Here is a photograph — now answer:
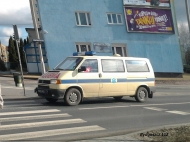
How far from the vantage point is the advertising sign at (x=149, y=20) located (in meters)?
32.0

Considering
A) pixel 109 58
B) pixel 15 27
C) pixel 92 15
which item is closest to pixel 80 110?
pixel 109 58

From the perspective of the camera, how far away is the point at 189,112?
37.2ft

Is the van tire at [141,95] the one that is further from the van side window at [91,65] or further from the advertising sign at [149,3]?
the advertising sign at [149,3]

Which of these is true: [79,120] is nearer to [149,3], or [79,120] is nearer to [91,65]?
[91,65]

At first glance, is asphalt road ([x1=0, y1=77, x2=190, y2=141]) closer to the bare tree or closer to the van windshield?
the van windshield

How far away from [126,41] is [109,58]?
18.8 meters

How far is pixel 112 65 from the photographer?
43.2 ft

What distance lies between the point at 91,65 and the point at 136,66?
7.87 feet

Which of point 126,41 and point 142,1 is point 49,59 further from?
point 142,1

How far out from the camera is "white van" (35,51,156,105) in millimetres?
11945

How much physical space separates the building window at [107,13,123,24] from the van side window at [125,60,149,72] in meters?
17.4

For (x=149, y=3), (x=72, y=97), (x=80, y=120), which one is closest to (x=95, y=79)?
(x=72, y=97)

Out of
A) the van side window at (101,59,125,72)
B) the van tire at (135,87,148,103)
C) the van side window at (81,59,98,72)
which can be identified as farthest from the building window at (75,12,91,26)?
the van side window at (81,59,98,72)

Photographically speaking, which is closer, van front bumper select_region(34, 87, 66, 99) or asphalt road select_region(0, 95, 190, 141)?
asphalt road select_region(0, 95, 190, 141)
